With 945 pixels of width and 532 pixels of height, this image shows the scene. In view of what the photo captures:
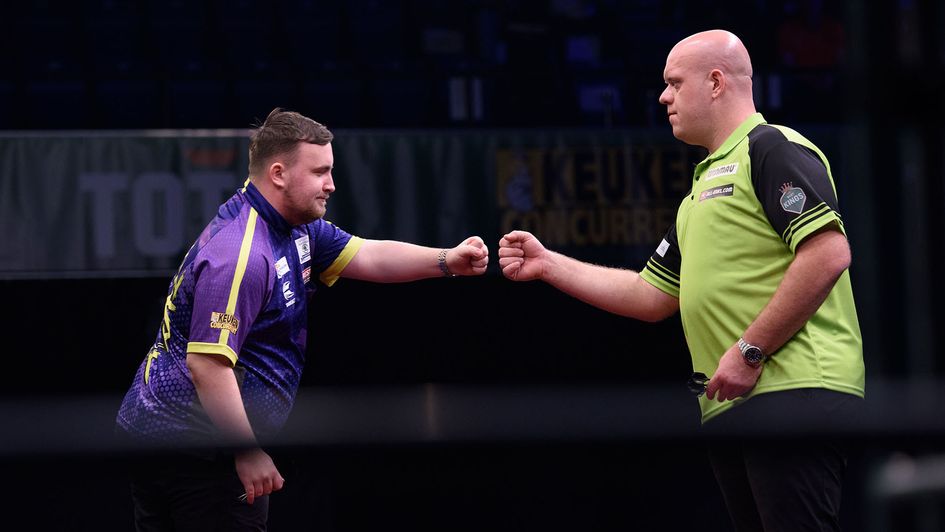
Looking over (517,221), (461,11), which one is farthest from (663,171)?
(461,11)

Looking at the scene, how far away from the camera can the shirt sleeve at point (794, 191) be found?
5.71 ft

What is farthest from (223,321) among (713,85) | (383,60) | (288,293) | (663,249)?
(383,60)

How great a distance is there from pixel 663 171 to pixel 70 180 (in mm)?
2529

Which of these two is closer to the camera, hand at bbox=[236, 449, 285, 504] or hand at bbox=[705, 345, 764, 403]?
hand at bbox=[705, 345, 764, 403]

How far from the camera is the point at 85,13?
578 centimetres

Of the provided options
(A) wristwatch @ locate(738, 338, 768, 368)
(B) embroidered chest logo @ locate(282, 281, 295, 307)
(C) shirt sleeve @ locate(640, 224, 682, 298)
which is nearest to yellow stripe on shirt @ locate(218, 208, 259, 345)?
(B) embroidered chest logo @ locate(282, 281, 295, 307)

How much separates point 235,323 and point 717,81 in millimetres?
954

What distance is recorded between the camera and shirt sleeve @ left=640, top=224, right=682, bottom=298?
216cm

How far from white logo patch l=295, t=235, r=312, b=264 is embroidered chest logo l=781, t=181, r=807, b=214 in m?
0.95

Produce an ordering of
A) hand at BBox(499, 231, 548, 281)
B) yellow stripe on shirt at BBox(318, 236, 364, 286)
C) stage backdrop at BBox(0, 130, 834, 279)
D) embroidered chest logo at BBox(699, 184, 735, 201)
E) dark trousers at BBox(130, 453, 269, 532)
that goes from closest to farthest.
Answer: embroidered chest logo at BBox(699, 184, 735, 201)
dark trousers at BBox(130, 453, 269, 532)
hand at BBox(499, 231, 548, 281)
yellow stripe on shirt at BBox(318, 236, 364, 286)
stage backdrop at BBox(0, 130, 834, 279)

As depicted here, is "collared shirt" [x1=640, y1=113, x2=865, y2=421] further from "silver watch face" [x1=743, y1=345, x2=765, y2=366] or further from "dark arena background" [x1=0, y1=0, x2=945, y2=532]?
"dark arena background" [x1=0, y1=0, x2=945, y2=532]

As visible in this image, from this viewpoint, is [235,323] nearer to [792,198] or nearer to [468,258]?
[468,258]

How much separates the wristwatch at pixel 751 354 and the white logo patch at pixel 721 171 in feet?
0.99

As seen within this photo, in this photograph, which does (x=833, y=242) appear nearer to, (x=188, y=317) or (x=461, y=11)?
(x=188, y=317)
